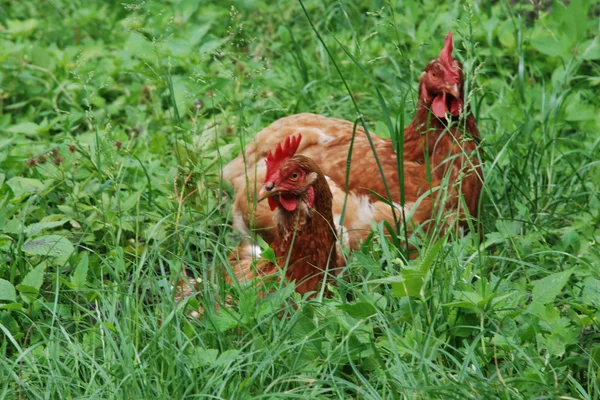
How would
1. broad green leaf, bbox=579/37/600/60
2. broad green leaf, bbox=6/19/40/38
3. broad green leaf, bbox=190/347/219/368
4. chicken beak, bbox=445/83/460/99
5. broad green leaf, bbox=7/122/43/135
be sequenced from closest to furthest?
broad green leaf, bbox=190/347/219/368 < chicken beak, bbox=445/83/460/99 < broad green leaf, bbox=7/122/43/135 < broad green leaf, bbox=579/37/600/60 < broad green leaf, bbox=6/19/40/38

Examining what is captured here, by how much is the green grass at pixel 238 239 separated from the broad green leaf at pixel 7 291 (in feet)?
0.04

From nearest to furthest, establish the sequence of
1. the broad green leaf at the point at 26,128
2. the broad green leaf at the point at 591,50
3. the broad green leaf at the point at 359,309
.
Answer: the broad green leaf at the point at 359,309
the broad green leaf at the point at 26,128
the broad green leaf at the point at 591,50

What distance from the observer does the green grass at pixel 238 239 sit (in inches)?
98.2

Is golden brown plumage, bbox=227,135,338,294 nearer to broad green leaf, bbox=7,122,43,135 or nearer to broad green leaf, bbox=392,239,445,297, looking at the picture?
broad green leaf, bbox=392,239,445,297

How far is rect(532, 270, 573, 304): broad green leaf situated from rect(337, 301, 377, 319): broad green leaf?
1.71 feet

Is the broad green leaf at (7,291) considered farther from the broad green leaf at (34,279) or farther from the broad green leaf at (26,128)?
the broad green leaf at (26,128)

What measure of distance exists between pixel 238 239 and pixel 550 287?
1365 mm

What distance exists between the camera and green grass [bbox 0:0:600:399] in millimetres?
2494

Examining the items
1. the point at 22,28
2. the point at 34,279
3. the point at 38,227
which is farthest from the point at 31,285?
the point at 22,28

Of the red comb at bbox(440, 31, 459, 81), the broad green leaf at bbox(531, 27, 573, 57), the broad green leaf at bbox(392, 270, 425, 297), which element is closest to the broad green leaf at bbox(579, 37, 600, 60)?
the broad green leaf at bbox(531, 27, 573, 57)

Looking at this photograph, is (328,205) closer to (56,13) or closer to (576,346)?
(576,346)

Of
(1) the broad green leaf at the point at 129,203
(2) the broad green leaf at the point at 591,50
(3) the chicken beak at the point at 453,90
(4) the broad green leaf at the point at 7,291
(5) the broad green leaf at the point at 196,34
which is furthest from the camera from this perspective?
(5) the broad green leaf at the point at 196,34

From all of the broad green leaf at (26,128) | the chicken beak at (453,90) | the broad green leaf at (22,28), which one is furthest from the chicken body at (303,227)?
the broad green leaf at (22,28)

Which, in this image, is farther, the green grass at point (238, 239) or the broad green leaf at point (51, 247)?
the broad green leaf at point (51, 247)
